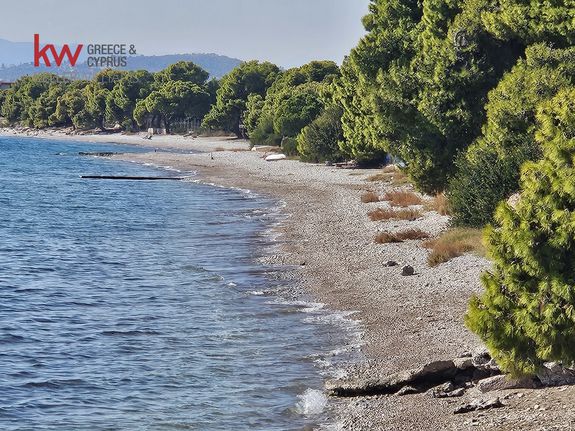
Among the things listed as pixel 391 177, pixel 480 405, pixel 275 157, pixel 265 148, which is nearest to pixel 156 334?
pixel 480 405

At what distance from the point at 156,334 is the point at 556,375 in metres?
11.4

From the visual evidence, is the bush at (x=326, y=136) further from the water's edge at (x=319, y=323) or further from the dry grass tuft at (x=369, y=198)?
the water's edge at (x=319, y=323)

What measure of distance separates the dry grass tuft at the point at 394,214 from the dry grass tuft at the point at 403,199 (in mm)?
2078

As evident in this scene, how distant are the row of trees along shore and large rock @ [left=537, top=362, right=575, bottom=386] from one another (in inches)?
14.8

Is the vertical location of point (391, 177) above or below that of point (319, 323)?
above

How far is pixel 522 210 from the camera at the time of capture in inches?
666

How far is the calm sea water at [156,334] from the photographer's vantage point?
18297 millimetres

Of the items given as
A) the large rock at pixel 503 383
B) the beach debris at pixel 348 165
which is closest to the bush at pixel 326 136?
the beach debris at pixel 348 165

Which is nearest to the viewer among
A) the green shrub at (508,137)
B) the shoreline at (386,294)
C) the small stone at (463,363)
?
the shoreline at (386,294)

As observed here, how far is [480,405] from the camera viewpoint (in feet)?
52.6

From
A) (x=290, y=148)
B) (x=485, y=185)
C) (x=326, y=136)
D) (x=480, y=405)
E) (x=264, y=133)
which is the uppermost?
(x=326, y=136)

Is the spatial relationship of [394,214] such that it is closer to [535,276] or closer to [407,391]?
[407,391]

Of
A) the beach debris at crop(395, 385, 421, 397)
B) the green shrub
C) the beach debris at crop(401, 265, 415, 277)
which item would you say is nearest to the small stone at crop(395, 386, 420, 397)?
the beach debris at crop(395, 385, 421, 397)

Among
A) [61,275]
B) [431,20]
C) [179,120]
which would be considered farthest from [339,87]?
[179,120]
